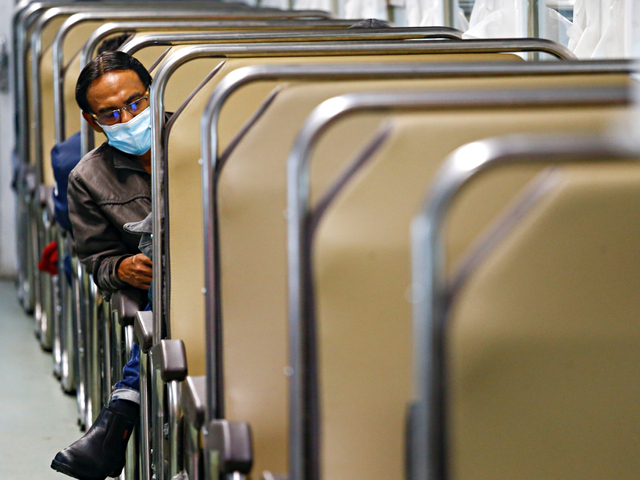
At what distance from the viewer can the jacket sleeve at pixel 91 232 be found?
246 cm

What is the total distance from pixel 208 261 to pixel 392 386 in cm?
49

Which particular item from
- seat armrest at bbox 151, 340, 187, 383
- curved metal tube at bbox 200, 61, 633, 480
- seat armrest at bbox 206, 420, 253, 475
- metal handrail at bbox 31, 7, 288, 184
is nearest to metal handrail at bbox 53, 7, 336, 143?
metal handrail at bbox 31, 7, 288, 184

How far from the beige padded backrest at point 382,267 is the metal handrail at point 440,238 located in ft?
0.86

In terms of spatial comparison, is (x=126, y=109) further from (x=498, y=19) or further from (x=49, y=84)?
(x=49, y=84)

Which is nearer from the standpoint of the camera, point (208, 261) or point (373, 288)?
point (373, 288)

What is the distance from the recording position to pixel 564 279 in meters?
1.02

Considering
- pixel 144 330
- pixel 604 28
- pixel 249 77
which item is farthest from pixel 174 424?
pixel 604 28

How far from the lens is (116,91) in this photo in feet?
7.71

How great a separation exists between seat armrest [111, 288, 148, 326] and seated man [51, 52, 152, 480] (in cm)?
3

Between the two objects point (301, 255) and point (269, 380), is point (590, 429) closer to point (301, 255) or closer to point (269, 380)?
point (301, 255)

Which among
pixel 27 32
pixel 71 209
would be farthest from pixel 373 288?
pixel 27 32

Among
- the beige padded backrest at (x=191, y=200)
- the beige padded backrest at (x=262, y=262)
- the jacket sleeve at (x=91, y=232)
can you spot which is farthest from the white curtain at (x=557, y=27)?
the jacket sleeve at (x=91, y=232)

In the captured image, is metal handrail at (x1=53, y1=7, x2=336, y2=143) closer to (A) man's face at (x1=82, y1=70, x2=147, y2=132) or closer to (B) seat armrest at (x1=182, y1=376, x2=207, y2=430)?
(A) man's face at (x1=82, y1=70, x2=147, y2=132)

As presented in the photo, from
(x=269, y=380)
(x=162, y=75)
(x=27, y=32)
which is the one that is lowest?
(x=269, y=380)
